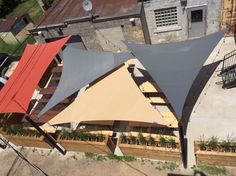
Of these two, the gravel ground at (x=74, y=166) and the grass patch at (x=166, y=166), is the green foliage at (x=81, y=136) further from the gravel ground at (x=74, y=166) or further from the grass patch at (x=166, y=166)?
the grass patch at (x=166, y=166)

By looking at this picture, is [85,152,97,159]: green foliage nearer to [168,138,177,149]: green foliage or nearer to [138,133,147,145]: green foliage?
[138,133,147,145]: green foliage

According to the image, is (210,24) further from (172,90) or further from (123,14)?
(172,90)

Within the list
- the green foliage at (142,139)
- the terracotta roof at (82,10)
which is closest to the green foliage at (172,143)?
the green foliage at (142,139)

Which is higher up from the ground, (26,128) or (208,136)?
(26,128)

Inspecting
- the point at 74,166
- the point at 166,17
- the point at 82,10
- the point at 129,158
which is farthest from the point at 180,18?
the point at 74,166

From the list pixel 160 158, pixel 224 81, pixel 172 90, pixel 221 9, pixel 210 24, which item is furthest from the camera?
pixel 210 24

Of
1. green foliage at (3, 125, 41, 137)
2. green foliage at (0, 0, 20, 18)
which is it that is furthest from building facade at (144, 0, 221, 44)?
green foliage at (0, 0, 20, 18)

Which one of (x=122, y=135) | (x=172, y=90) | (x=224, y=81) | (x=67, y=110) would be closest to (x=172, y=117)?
(x=172, y=90)
